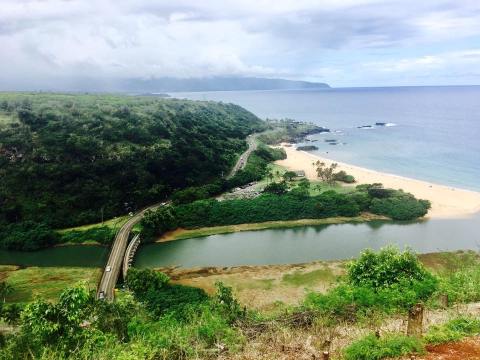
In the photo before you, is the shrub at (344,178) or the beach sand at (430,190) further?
the shrub at (344,178)

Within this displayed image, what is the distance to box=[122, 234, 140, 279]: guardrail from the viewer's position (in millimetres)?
58822

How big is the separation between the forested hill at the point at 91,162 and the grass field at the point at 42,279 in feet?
60.8

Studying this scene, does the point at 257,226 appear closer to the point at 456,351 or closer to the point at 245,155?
the point at 245,155

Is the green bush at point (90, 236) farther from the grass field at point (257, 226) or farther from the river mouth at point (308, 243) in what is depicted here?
the grass field at point (257, 226)

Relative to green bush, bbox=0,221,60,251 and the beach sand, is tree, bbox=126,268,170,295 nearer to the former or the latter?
green bush, bbox=0,221,60,251

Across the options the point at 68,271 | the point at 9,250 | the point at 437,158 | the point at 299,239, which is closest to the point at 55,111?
the point at 9,250

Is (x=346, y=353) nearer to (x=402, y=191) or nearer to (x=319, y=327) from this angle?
(x=319, y=327)

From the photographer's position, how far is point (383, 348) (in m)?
15.1

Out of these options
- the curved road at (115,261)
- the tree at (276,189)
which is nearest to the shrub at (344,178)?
the tree at (276,189)

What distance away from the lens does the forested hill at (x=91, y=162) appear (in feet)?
263

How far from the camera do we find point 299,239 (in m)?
68.8

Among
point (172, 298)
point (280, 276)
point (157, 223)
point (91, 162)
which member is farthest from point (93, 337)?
point (91, 162)

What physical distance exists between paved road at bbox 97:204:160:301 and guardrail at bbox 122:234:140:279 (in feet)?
2.05

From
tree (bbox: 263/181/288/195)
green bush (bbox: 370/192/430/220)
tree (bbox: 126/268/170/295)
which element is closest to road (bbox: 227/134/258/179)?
tree (bbox: 263/181/288/195)
